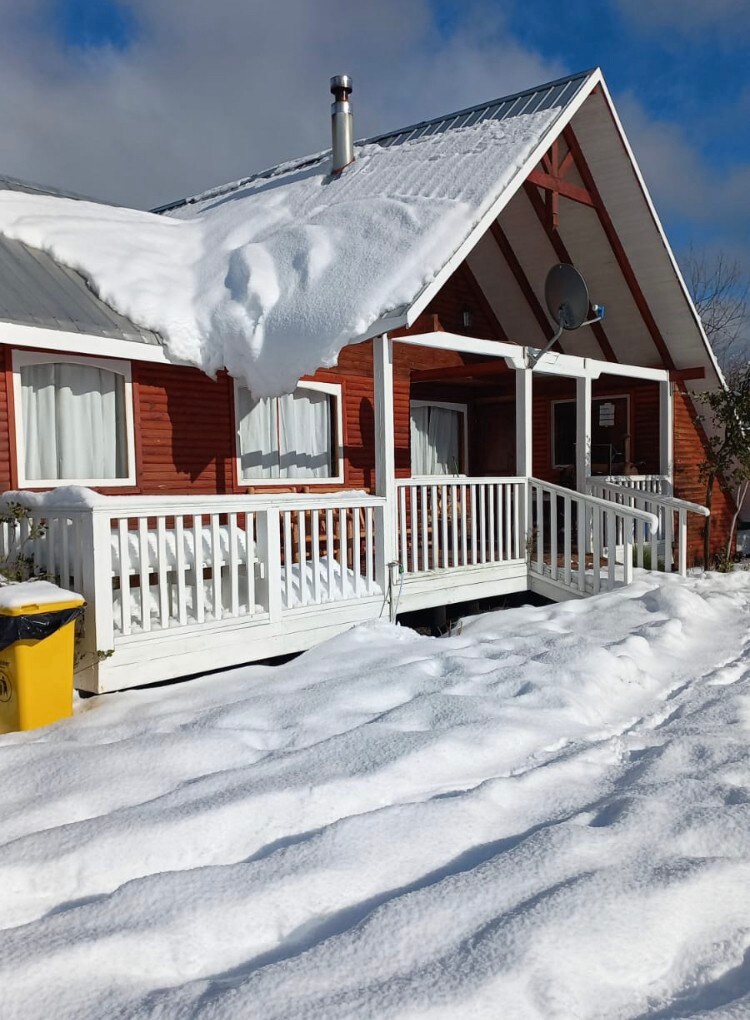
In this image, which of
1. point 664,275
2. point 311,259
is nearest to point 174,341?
point 311,259

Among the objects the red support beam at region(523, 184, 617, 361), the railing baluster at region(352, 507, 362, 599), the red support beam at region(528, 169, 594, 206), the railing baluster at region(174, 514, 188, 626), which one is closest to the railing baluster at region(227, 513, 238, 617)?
the railing baluster at region(174, 514, 188, 626)

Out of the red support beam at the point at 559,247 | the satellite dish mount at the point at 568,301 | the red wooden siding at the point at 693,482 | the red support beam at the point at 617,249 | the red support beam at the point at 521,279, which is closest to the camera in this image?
the satellite dish mount at the point at 568,301

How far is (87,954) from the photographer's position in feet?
7.98

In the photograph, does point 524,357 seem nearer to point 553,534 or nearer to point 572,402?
point 553,534

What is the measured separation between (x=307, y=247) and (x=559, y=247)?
13.2 ft

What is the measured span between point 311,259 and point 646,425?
6.45 meters

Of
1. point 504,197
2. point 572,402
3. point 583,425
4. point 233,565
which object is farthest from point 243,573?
point 572,402

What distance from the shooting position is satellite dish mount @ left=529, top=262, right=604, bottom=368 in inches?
356

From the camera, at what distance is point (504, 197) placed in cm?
806

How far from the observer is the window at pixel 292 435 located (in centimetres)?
922

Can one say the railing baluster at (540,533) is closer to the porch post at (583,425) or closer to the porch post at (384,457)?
the porch post at (583,425)

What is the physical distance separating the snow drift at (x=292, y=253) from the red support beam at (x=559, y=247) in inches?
38.4

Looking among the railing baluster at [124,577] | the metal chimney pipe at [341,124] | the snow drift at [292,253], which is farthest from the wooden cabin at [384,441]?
the metal chimney pipe at [341,124]

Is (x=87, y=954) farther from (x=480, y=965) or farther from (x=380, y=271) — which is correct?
(x=380, y=271)
